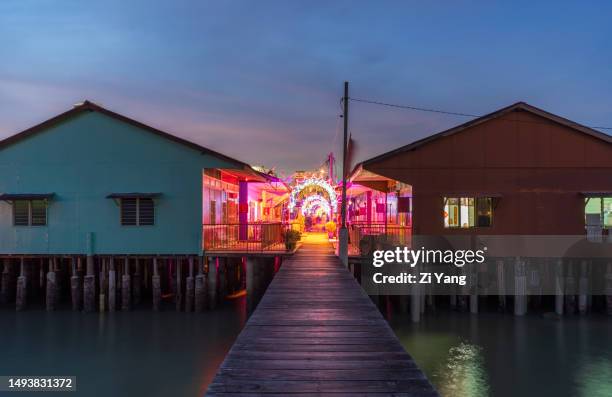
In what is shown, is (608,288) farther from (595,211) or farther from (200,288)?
(200,288)

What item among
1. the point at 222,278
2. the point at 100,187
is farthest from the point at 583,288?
the point at 100,187

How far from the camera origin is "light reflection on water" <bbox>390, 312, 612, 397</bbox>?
1232 centimetres

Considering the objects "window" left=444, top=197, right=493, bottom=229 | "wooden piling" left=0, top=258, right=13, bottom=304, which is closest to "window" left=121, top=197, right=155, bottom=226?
"wooden piling" left=0, top=258, right=13, bottom=304

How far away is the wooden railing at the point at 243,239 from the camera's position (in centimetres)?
1922

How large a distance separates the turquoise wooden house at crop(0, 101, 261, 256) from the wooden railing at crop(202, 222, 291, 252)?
1.77ft

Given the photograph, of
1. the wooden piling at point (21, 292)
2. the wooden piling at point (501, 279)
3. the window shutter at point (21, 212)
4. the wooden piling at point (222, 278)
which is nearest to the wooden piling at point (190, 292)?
the wooden piling at point (222, 278)

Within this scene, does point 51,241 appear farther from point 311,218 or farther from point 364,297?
point 311,218

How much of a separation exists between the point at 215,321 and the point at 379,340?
12025 millimetres

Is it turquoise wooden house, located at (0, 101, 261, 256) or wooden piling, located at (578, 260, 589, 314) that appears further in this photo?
turquoise wooden house, located at (0, 101, 261, 256)

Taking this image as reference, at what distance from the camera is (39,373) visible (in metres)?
13.2

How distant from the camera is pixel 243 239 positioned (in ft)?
71.0

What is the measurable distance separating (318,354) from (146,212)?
14361 mm

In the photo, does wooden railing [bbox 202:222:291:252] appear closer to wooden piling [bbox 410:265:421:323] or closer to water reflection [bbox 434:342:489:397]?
wooden piling [bbox 410:265:421:323]

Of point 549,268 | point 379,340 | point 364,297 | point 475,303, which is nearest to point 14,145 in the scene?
point 364,297
